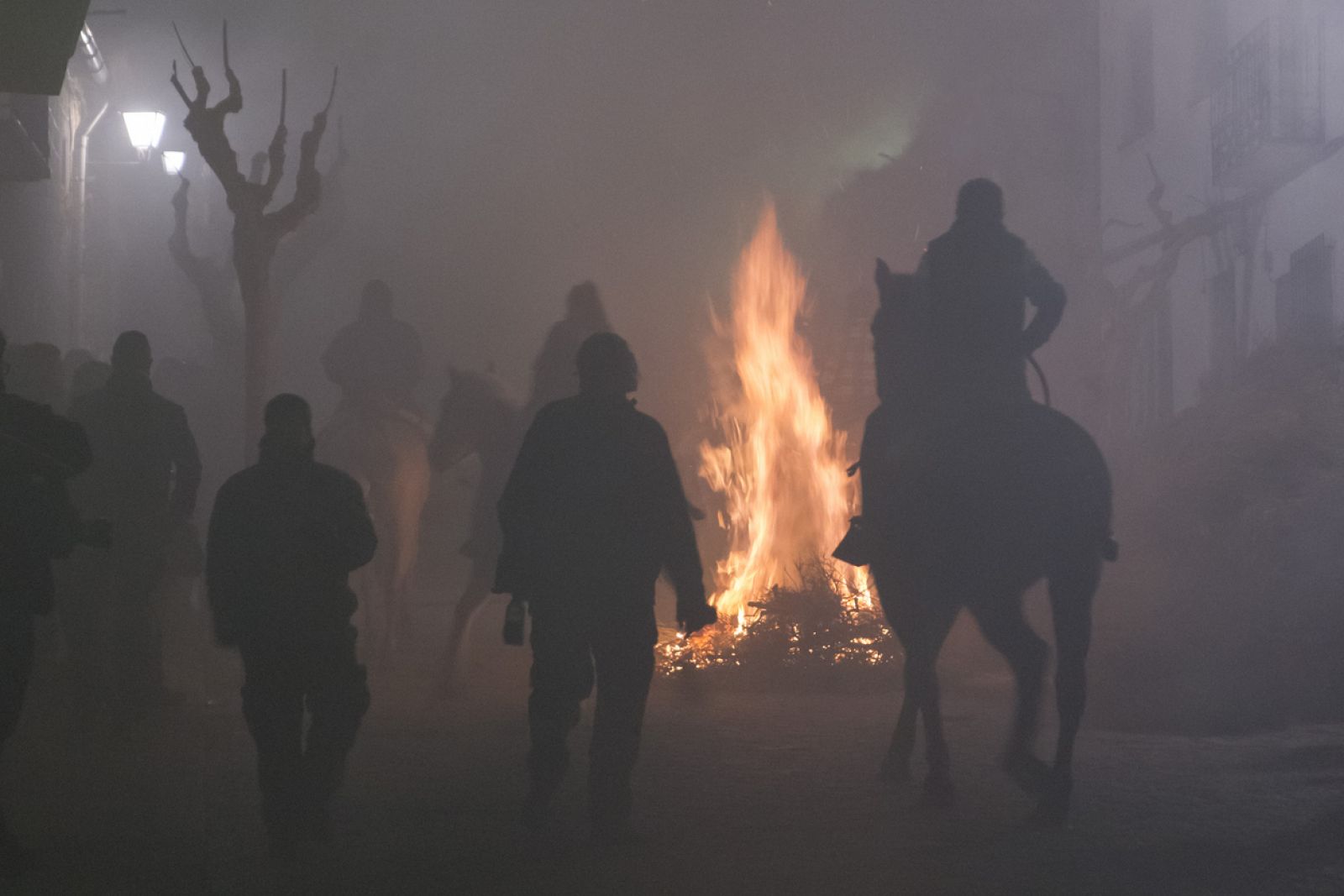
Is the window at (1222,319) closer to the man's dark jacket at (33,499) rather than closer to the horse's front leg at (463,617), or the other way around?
the horse's front leg at (463,617)

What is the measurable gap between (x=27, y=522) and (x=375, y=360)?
6.90m

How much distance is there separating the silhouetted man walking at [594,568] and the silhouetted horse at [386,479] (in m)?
6.12

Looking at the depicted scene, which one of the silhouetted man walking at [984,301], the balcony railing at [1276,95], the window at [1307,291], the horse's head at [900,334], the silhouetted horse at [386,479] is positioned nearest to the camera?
the silhouetted man walking at [984,301]

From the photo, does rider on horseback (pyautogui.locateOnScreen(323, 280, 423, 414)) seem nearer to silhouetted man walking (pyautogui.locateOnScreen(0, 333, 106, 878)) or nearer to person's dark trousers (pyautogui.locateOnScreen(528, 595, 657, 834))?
silhouetted man walking (pyautogui.locateOnScreen(0, 333, 106, 878))

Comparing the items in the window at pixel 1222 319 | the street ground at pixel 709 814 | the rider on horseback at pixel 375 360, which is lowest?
the street ground at pixel 709 814

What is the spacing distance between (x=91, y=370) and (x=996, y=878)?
8688 millimetres

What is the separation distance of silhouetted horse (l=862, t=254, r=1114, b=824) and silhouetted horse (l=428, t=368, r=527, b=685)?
4094mm

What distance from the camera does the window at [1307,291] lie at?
71.9ft

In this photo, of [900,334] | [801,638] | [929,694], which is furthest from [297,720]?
[801,638]

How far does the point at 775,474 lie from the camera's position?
13.8m

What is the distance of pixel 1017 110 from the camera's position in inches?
1312

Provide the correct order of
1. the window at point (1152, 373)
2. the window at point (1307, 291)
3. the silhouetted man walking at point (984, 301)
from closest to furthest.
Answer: the silhouetted man walking at point (984, 301) < the window at point (1307, 291) < the window at point (1152, 373)

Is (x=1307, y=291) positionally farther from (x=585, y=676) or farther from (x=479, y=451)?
(x=585, y=676)

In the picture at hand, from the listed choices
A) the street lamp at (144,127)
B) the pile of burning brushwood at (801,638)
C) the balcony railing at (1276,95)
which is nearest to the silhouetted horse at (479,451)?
the pile of burning brushwood at (801,638)
